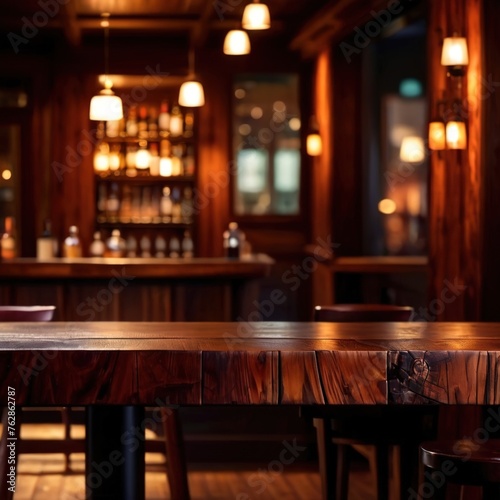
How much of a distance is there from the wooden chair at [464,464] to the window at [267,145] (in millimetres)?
6696

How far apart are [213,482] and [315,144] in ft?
14.0

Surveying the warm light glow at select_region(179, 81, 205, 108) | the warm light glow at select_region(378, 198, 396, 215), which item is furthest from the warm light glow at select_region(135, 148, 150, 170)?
the warm light glow at select_region(378, 198, 396, 215)

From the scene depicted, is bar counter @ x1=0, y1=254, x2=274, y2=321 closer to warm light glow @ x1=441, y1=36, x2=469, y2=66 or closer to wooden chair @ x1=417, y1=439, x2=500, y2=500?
warm light glow @ x1=441, y1=36, x2=469, y2=66

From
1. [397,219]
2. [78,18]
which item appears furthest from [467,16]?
[397,219]

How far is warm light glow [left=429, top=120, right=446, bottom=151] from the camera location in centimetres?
525

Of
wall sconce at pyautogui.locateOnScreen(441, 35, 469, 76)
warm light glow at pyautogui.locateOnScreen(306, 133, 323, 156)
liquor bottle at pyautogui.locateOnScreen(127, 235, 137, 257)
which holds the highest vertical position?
wall sconce at pyautogui.locateOnScreen(441, 35, 469, 76)

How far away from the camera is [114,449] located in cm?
256

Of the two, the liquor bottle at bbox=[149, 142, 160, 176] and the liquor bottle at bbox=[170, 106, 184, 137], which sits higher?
the liquor bottle at bbox=[170, 106, 184, 137]

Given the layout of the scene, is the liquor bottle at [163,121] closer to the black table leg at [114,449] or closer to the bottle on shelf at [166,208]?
the bottle on shelf at [166,208]

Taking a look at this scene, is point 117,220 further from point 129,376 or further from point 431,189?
point 129,376

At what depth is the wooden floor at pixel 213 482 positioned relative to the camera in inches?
190

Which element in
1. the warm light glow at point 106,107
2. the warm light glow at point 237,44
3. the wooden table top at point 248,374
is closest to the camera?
the wooden table top at point 248,374

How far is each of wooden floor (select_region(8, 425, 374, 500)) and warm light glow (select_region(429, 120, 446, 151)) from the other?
5.69 ft

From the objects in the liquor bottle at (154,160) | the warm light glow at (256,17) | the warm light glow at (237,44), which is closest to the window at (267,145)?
the liquor bottle at (154,160)
